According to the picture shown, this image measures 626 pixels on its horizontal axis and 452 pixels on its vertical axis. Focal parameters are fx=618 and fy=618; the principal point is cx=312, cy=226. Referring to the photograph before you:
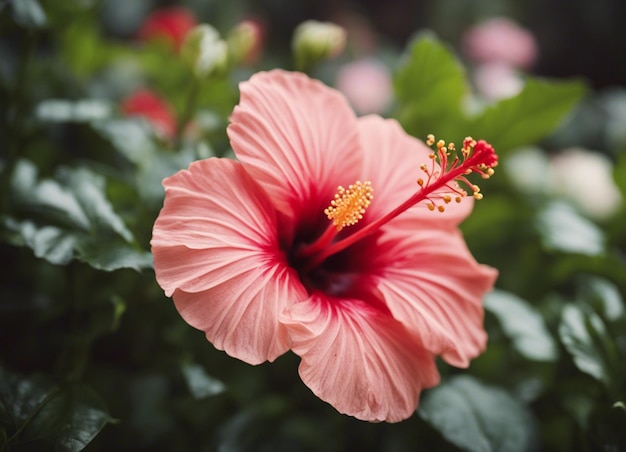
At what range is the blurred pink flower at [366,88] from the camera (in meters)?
1.36

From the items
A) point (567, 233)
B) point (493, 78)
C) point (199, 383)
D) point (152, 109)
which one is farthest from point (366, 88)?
point (199, 383)

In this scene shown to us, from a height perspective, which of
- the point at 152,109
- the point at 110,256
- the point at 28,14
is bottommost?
the point at 152,109

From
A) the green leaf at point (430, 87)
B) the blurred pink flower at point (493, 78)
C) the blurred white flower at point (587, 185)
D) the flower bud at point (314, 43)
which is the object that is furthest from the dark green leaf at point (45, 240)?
the blurred pink flower at point (493, 78)

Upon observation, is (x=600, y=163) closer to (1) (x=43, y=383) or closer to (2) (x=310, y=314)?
(2) (x=310, y=314)

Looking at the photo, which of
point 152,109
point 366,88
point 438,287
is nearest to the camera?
point 438,287

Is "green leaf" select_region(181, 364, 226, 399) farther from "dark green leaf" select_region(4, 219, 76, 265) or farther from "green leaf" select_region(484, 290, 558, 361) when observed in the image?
"green leaf" select_region(484, 290, 558, 361)

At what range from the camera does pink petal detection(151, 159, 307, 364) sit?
1.68 feet

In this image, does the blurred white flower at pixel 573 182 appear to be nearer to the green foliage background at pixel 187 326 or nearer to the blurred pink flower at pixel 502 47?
the green foliage background at pixel 187 326

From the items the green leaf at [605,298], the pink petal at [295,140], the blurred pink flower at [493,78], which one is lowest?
the blurred pink flower at [493,78]

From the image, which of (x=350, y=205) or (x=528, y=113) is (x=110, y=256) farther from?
(x=528, y=113)

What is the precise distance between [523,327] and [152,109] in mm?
692

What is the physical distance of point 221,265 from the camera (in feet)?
1.73

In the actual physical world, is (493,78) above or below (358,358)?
below

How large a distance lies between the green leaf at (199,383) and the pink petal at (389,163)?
0.78ft
